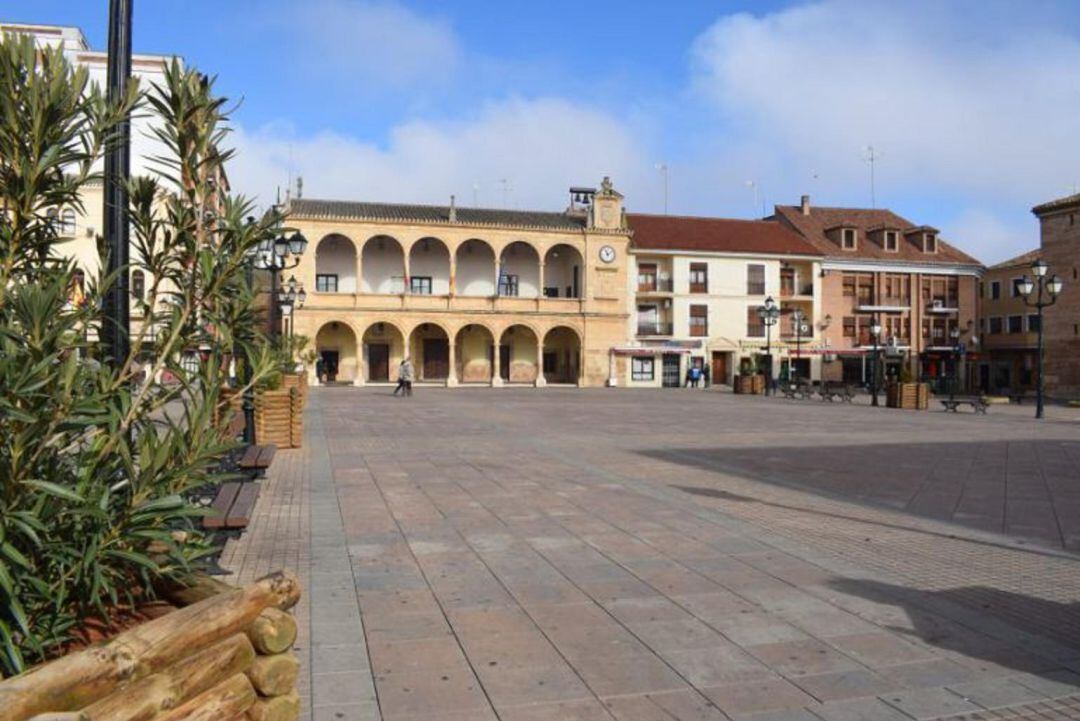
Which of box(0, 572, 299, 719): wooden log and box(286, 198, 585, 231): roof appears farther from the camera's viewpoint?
box(286, 198, 585, 231): roof

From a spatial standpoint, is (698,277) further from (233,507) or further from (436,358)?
(233,507)

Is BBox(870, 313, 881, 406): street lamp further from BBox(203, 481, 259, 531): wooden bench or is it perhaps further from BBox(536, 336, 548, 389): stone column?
BBox(203, 481, 259, 531): wooden bench

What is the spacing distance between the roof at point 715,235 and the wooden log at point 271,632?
50605 mm

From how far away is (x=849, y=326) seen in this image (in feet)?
182

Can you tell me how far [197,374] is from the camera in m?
3.67

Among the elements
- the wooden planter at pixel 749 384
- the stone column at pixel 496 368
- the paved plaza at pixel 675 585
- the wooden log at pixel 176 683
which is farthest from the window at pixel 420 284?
the wooden log at pixel 176 683

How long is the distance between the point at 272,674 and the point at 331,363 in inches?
1839

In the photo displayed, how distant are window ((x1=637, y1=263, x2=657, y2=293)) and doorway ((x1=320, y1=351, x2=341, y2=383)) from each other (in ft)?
61.8

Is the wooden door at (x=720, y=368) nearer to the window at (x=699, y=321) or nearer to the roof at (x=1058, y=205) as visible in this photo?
the window at (x=699, y=321)

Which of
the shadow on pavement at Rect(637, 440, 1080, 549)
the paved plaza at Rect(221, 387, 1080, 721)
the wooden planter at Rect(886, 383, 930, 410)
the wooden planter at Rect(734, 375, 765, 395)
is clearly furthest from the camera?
the wooden planter at Rect(734, 375, 765, 395)

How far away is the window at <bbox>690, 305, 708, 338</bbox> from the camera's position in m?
53.4

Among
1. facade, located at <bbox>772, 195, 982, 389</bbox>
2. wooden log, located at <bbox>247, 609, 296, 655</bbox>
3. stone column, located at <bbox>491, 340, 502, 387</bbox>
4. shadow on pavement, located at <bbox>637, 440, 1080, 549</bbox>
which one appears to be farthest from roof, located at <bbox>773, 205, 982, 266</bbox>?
wooden log, located at <bbox>247, 609, 296, 655</bbox>

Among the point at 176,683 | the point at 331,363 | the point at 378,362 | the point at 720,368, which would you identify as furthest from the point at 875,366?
the point at 176,683

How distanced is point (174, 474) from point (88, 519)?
0.35 m
